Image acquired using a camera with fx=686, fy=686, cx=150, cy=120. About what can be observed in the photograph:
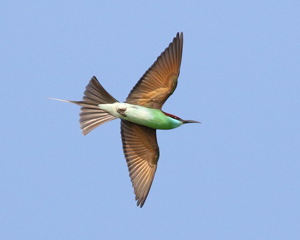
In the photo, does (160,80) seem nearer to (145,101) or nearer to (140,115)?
(145,101)

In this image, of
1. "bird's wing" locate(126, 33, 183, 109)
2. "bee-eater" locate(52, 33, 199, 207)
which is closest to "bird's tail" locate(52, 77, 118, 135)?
"bee-eater" locate(52, 33, 199, 207)

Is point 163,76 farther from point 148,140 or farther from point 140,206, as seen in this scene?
point 140,206

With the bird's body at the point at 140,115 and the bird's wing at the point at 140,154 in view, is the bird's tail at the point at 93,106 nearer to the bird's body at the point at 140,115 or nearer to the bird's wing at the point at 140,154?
the bird's body at the point at 140,115

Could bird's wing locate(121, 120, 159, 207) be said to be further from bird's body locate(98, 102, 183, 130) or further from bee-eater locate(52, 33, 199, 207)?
bird's body locate(98, 102, 183, 130)

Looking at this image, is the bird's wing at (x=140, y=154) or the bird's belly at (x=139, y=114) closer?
the bird's belly at (x=139, y=114)

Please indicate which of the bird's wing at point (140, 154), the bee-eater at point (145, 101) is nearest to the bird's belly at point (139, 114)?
the bee-eater at point (145, 101)
